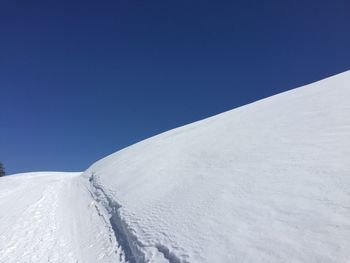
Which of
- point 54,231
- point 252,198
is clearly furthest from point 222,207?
point 54,231

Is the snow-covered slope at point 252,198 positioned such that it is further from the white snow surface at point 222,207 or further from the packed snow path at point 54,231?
the packed snow path at point 54,231

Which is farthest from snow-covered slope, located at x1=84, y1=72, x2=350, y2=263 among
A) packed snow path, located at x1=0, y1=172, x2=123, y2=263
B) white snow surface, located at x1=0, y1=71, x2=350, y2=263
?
packed snow path, located at x1=0, y1=172, x2=123, y2=263

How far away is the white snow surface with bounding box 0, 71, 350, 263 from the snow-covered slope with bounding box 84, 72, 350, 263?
15 millimetres

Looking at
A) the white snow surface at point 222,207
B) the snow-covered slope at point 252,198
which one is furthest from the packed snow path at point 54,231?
the snow-covered slope at point 252,198

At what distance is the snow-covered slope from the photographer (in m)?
3.04

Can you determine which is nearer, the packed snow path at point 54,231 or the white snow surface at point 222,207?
the white snow surface at point 222,207

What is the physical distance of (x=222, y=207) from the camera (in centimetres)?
421

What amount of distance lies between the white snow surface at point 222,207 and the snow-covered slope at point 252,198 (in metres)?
0.02

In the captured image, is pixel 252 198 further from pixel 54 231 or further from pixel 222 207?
pixel 54 231

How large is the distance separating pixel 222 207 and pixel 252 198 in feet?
1.51

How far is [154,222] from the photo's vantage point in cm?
464

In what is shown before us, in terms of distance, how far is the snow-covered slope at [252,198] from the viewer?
3.04 meters

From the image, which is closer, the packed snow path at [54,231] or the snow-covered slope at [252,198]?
the snow-covered slope at [252,198]

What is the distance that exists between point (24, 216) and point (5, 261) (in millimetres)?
2297
